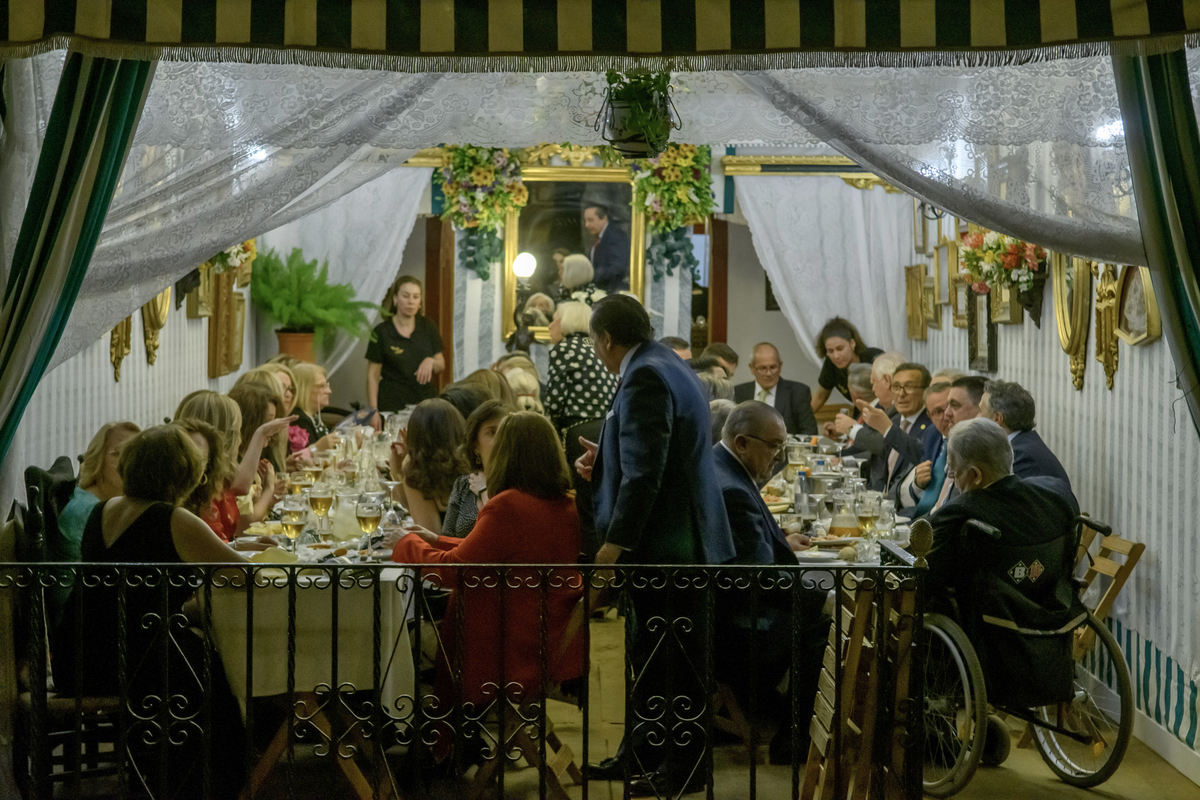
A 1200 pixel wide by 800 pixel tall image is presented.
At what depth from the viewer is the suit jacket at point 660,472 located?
12.9 ft

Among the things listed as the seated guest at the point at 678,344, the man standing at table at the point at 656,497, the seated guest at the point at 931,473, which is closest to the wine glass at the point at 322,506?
the man standing at table at the point at 656,497

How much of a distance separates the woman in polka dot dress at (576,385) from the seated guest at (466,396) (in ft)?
2.29

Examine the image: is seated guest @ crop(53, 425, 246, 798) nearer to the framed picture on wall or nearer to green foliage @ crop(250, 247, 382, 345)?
the framed picture on wall

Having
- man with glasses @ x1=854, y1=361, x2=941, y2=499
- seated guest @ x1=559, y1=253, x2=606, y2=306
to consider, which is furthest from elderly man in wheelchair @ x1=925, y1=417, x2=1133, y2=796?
seated guest @ x1=559, y1=253, x2=606, y2=306

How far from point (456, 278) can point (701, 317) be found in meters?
2.25

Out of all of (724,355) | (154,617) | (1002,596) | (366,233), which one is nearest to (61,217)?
(154,617)

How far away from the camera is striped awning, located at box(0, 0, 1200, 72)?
3385mm

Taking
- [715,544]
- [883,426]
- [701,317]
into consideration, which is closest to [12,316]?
[715,544]

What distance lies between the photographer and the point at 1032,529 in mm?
4043

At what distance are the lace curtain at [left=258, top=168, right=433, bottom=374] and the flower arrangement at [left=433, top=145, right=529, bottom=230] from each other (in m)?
0.25

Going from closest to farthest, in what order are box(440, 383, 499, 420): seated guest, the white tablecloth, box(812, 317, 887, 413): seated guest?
the white tablecloth, box(440, 383, 499, 420): seated guest, box(812, 317, 887, 413): seated guest

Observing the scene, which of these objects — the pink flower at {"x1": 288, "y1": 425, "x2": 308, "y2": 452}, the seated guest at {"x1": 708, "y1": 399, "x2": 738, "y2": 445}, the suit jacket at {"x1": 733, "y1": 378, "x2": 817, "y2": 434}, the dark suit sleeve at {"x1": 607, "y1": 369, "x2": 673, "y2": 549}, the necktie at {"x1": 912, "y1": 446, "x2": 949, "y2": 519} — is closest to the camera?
the dark suit sleeve at {"x1": 607, "y1": 369, "x2": 673, "y2": 549}

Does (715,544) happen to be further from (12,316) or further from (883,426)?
(883,426)

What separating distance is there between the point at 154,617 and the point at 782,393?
17.5 ft
